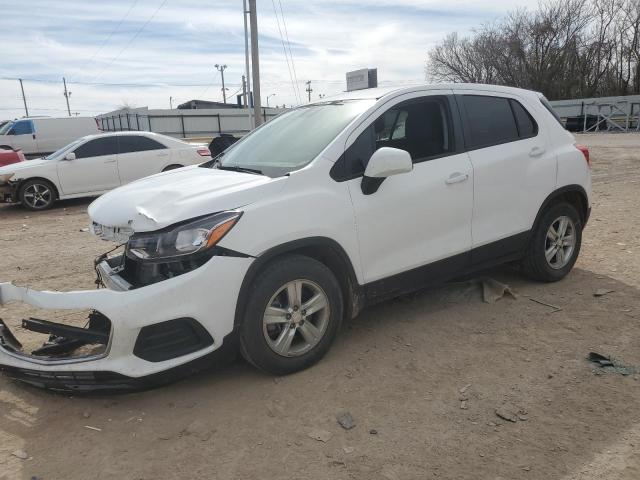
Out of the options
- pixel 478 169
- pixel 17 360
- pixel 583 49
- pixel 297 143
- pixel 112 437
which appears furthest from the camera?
pixel 583 49

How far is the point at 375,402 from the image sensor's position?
306cm

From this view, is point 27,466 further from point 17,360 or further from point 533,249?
point 533,249

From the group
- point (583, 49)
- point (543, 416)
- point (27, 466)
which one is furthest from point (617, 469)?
point (583, 49)

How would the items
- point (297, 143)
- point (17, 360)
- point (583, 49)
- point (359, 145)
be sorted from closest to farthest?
point (17, 360) < point (359, 145) < point (297, 143) < point (583, 49)

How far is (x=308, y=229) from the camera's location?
3197 millimetres

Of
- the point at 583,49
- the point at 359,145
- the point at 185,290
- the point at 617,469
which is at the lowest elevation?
the point at 617,469

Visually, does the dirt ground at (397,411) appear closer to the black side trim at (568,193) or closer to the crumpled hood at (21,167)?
the black side trim at (568,193)

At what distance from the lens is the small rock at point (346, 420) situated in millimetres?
2842

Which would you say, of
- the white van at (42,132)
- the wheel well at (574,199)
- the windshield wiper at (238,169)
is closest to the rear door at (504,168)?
the wheel well at (574,199)

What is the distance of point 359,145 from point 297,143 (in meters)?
0.50

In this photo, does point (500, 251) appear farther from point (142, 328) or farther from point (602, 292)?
point (142, 328)

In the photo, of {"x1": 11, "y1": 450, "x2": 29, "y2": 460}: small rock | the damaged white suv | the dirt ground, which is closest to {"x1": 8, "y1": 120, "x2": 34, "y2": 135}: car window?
the dirt ground

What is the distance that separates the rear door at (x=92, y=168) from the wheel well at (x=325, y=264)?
29.7ft

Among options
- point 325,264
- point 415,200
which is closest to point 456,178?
point 415,200
